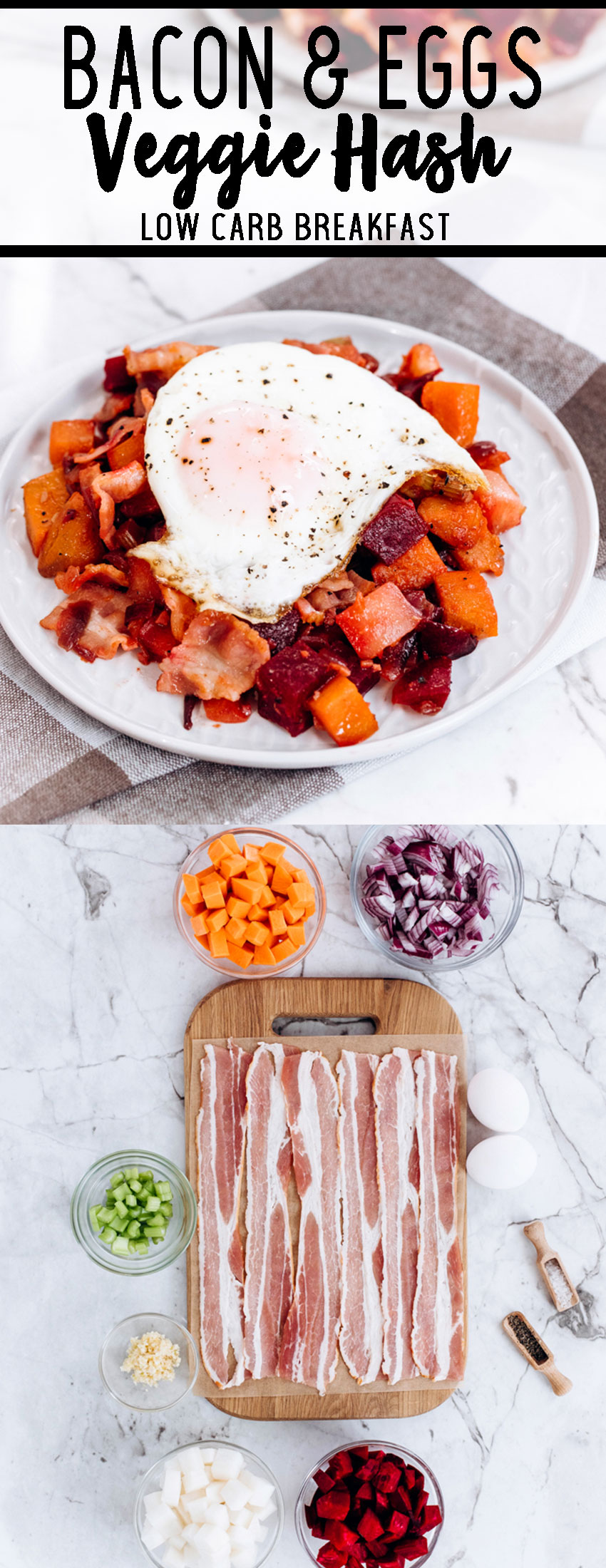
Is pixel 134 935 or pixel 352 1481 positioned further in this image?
pixel 134 935

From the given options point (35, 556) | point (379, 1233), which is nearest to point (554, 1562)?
point (379, 1233)

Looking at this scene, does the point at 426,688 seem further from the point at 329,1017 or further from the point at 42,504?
the point at 42,504

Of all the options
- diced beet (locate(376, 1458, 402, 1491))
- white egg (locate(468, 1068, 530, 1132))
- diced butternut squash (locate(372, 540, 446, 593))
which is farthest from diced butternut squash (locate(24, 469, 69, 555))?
diced beet (locate(376, 1458, 402, 1491))

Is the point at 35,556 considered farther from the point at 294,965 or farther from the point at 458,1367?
the point at 458,1367

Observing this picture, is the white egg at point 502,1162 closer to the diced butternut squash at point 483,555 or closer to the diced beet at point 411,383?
the diced butternut squash at point 483,555

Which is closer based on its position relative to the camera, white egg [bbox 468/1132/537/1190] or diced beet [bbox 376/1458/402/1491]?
diced beet [bbox 376/1458/402/1491]

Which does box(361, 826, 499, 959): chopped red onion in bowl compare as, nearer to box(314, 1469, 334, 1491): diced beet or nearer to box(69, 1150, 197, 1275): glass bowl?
box(69, 1150, 197, 1275): glass bowl

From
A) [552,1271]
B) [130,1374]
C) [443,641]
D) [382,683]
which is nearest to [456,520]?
[443,641]
